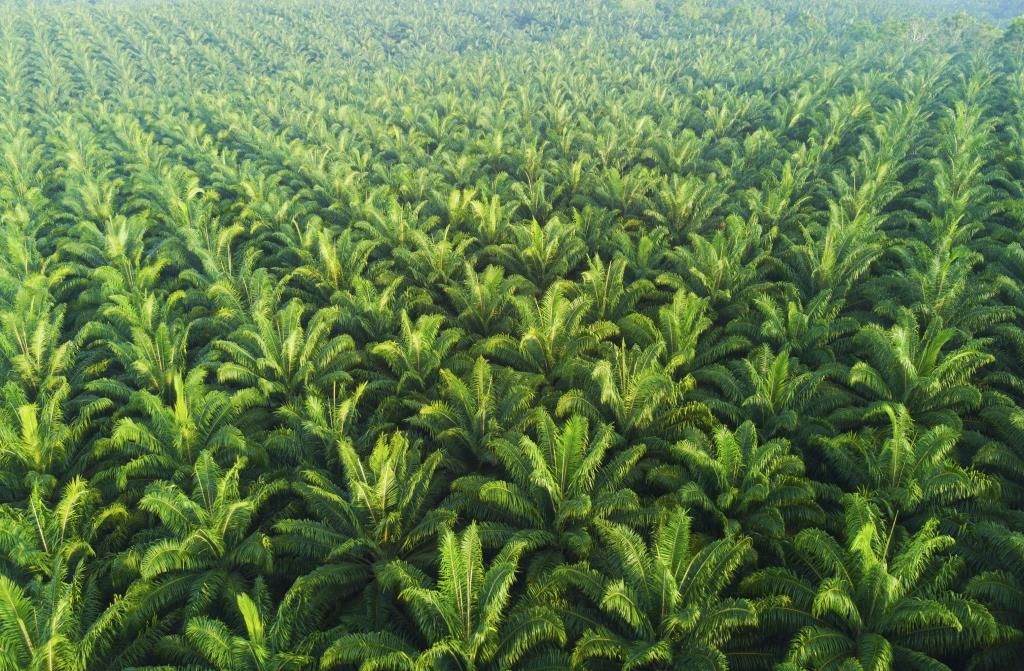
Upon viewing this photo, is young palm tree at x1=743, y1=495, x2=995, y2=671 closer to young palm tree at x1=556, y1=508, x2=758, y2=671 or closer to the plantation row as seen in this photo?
the plantation row

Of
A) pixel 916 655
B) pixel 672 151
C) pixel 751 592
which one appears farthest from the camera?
pixel 672 151

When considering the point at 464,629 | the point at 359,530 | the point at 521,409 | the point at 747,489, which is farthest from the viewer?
the point at 521,409

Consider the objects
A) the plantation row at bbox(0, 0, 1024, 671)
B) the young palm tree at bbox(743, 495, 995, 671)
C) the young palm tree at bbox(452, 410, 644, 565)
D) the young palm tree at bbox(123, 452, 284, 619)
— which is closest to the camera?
the young palm tree at bbox(743, 495, 995, 671)

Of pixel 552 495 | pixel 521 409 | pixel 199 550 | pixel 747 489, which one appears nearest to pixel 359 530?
pixel 199 550

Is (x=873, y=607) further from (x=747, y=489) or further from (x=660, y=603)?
(x=660, y=603)

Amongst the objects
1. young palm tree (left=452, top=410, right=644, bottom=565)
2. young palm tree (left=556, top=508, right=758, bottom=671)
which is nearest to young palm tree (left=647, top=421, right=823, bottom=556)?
young palm tree (left=556, top=508, right=758, bottom=671)

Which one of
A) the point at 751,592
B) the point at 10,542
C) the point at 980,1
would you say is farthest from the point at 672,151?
the point at 980,1

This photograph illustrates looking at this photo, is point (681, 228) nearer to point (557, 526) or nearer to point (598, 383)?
point (598, 383)

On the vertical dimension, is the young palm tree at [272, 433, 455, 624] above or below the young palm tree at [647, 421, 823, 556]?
below
